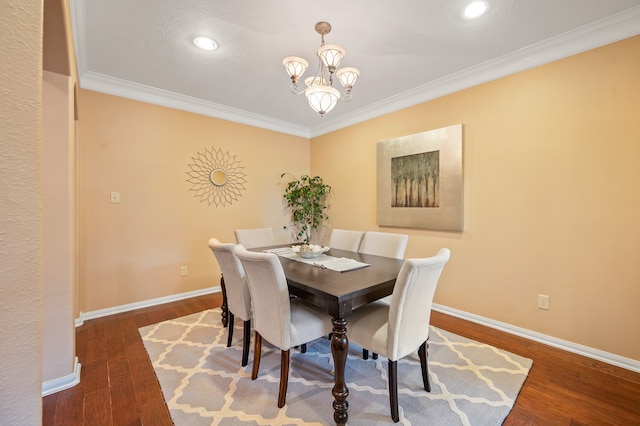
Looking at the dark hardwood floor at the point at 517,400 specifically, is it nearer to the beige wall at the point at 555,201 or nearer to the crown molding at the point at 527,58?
the beige wall at the point at 555,201

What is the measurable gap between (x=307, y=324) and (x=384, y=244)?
1.22 meters

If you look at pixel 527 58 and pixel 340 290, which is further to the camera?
pixel 527 58

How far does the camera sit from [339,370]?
4.85 feet

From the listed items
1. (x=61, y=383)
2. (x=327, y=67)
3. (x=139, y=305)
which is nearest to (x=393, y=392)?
(x=61, y=383)

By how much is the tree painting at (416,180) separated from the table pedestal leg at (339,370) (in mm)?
2038

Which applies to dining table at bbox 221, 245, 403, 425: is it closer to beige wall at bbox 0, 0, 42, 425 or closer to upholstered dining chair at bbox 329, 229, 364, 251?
upholstered dining chair at bbox 329, 229, 364, 251

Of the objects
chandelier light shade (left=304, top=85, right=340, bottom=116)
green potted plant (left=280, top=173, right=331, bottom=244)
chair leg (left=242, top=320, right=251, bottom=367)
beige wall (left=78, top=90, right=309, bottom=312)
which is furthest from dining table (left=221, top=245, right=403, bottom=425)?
green potted plant (left=280, top=173, right=331, bottom=244)

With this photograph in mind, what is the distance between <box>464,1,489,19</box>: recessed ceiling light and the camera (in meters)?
1.84

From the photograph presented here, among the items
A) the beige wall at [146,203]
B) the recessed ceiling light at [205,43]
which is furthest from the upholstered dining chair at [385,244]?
the recessed ceiling light at [205,43]

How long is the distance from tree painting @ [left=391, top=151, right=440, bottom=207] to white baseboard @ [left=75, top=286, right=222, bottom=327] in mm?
2718

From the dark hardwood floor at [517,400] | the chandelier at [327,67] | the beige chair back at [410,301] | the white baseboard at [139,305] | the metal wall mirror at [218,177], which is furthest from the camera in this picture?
the metal wall mirror at [218,177]

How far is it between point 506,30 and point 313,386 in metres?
2.96

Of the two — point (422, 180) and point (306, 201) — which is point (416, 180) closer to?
point (422, 180)

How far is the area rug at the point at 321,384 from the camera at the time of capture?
154 centimetres
